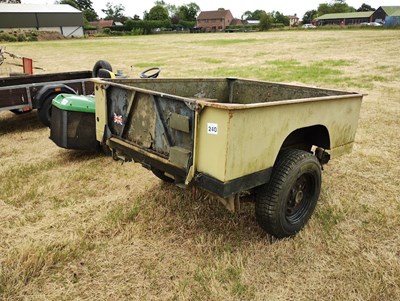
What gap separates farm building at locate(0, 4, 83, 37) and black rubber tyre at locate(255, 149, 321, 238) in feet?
205

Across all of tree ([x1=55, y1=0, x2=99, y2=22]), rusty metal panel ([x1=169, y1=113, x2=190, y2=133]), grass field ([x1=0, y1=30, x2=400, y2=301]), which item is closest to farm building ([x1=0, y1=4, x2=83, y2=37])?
tree ([x1=55, y1=0, x2=99, y2=22])

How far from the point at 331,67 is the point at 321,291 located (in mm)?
12723

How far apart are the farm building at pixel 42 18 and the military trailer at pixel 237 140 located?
202 ft

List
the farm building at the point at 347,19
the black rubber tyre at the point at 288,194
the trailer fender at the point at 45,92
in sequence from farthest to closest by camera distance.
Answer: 1. the farm building at the point at 347,19
2. the trailer fender at the point at 45,92
3. the black rubber tyre at the point at 288,194

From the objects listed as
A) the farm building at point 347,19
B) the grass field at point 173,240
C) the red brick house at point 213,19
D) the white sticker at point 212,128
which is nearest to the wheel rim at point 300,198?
the grass field at point 173,240

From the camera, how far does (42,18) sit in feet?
193

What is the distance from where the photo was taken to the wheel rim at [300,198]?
2.97 m

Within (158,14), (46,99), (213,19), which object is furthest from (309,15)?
(46,99)

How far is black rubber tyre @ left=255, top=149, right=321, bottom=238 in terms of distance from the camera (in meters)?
2.67

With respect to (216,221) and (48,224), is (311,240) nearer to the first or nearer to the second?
(216,221)

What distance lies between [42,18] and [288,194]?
65964 mm

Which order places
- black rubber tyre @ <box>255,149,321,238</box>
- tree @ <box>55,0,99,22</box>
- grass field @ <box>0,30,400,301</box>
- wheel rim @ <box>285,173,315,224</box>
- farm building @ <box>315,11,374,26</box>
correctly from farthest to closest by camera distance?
tree @ <box>55,0,99,22</box>
farm building @ <box>315,11,374,26</box>
wheel rim @ <box>285,173,315,224</box>
black rubber tyre @ <box>255,149,321,238</box>
grass field @ <box>0,30,400,301</box>

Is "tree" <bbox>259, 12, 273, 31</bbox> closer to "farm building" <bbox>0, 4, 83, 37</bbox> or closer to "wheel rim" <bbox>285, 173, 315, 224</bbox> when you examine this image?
"farm building" <bbox>0, 4, 83, 37</bbox>

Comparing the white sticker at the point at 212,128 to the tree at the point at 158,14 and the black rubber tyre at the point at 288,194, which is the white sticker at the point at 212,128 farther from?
the tree at the point at 158,14
